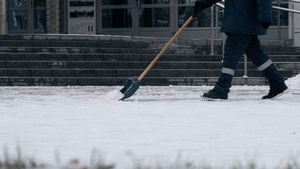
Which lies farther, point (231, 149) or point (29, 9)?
point (29, 9)

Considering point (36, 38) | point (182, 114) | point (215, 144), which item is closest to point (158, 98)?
point (182, 114)

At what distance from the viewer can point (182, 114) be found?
5.56 m

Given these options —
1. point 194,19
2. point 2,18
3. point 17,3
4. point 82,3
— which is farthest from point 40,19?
point 194,19

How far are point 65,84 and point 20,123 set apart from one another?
19.4ft

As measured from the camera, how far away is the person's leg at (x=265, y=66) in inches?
284

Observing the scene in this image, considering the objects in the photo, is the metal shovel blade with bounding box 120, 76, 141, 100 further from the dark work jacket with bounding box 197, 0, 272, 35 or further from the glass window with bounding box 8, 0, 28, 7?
the glass window with bounding box 8, 0, 28, 7

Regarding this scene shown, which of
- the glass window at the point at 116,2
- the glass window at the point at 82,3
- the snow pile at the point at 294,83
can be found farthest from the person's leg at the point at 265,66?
the glass window at the point at 116,2

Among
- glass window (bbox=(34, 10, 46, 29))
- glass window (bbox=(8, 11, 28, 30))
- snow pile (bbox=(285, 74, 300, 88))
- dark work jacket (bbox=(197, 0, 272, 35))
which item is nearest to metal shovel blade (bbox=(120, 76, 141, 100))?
dark work jacket (bbox=(197, 0, 272, 35))

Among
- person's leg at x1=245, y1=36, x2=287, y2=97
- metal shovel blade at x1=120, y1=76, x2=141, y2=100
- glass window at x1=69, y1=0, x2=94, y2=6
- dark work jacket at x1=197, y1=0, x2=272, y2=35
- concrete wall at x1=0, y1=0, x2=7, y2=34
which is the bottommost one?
metal shovel blade at x1=120, y1=76, x2=141, y2=100

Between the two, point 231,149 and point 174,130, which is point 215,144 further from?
point 174,130

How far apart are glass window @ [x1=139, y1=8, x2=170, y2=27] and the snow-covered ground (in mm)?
13167

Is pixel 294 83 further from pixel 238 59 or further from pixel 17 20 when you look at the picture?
pixel 17 20

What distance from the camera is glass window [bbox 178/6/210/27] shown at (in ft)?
65.4

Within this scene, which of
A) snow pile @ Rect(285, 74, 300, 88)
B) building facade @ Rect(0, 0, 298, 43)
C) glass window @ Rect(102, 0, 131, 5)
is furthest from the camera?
glass window @ Rect(102, 0, 131, 5)
